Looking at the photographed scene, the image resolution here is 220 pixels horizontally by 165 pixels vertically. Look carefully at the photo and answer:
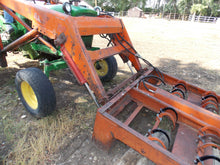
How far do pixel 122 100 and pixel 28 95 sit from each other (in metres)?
1.65

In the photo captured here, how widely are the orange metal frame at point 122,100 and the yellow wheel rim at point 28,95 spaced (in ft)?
2.72

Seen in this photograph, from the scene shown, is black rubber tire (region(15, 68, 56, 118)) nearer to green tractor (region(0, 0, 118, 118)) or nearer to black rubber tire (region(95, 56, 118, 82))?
green tractor (region(0, 0, 118, 118))

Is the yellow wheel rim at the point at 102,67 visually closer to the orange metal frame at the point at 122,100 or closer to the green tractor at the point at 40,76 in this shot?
the green tractor at the point at 40,76

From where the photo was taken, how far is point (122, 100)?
Result: 7.06 feet

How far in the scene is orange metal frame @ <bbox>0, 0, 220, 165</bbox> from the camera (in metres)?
1.54

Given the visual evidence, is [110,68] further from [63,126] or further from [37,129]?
[37,129]

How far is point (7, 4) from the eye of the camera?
2.72 m

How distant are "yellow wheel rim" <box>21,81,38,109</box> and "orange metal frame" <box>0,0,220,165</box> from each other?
83 centimetres

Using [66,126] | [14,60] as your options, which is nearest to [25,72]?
[66,126]

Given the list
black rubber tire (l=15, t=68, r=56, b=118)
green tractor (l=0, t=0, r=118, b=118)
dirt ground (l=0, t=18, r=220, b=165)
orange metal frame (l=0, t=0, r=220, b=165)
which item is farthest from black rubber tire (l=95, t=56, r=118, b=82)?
black rubber tire (l=15, t=68, r=56, b=118)

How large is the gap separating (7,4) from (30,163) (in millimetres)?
2716

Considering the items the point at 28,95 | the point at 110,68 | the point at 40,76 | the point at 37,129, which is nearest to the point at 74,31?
the point at 40,76

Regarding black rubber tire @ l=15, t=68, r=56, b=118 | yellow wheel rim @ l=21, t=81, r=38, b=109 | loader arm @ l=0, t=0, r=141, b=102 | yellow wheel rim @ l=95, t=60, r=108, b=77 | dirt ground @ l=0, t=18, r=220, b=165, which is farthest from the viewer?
yellow wheel rim @ l=95, t=60, r=108, b=77

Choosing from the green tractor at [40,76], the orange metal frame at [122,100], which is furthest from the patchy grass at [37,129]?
the orange metal frame at [122,100]
